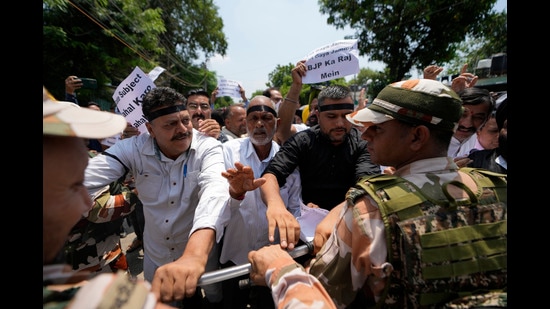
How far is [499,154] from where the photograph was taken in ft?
7.27

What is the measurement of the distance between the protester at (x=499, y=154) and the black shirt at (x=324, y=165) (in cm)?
90

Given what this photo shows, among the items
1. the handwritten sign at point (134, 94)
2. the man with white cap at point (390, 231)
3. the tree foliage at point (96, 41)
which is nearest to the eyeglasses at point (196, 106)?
the handwritten sign at point (134, 94)

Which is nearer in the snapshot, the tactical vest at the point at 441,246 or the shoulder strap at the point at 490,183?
the tactical vest at the point at 441,246

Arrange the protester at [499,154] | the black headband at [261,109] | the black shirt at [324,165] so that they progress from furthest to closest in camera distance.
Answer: the black headband at [261,109] < the black shirt at [324,165] < the protester at [499,154]

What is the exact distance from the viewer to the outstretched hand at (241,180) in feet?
5.97

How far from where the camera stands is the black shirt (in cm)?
241

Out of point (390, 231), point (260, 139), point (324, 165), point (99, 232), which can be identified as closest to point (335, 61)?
point (260, 139)

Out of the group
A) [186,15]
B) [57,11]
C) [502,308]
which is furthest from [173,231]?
[186,15]

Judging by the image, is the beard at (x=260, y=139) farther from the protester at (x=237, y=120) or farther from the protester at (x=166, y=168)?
the protester at (x=237, y=120)

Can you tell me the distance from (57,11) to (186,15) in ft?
55.3

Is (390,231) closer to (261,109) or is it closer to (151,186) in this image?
(151,186)

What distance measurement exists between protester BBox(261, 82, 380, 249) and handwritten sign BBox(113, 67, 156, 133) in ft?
6.50

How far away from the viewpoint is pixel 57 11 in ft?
29.7

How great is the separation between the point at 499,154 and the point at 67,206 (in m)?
2.79
